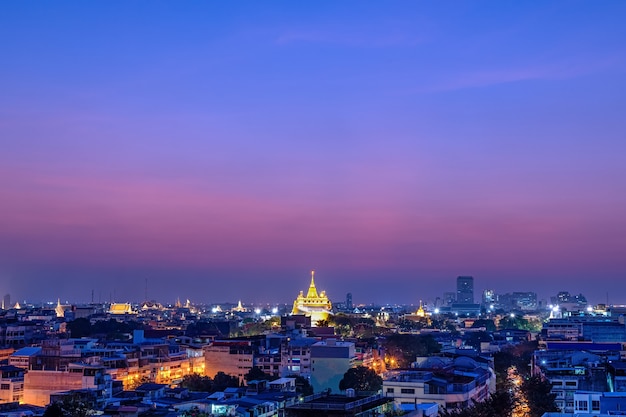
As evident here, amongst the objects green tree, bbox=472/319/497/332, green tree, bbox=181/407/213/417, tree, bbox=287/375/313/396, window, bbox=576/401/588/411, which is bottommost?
tree, bbox=287/375/313/396

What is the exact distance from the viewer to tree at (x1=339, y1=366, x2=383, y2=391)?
55.5 m

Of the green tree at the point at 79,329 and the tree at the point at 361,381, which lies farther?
the green tree at the point at 79,329

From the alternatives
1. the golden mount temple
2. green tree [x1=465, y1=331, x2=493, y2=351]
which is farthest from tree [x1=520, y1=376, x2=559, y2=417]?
the golden mount temple

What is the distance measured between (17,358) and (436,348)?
37978 mm

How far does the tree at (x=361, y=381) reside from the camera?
5553 cm

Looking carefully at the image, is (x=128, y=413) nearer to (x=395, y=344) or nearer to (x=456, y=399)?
(x=456, y=399)

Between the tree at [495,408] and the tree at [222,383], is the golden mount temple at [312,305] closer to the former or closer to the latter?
the tree at [222,383]

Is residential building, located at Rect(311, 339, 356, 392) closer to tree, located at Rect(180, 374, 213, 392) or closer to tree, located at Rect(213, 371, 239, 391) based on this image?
tree, located at Rect(213, 371, 239, 391)

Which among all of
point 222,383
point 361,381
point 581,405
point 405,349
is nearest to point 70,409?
point 581,405

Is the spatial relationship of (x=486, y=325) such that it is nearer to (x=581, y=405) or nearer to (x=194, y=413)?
(x=581, y=405)

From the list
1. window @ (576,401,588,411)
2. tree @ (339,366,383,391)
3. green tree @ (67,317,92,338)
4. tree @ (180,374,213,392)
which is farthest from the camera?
green tree @ (67,317,92,338)

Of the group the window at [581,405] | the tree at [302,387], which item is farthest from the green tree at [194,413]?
the window at [581,405]

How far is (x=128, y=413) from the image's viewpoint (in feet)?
118

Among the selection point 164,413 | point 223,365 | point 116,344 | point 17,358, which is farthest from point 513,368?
point 164,413
